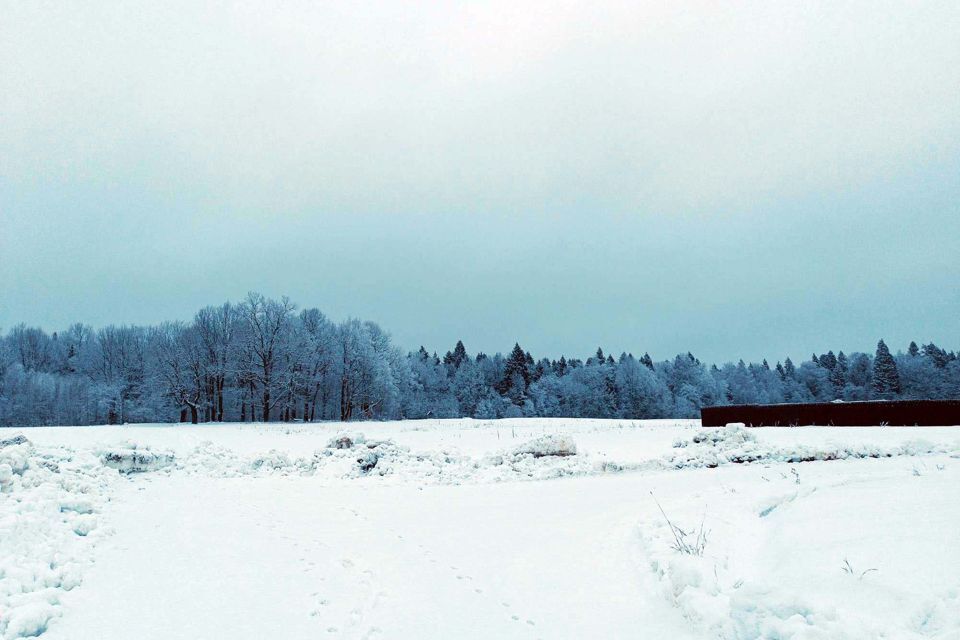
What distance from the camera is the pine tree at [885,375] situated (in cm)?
8450

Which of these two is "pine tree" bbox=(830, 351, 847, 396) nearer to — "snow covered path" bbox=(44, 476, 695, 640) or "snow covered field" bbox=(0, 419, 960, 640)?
"snow covered field" bbox=(0, 419, 960, 640)

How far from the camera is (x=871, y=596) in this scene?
4.29 meters

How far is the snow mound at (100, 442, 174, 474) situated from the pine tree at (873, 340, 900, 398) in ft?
332

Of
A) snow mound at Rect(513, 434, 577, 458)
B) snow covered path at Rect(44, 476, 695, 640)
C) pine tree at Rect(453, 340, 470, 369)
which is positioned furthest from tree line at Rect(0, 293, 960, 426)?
snow covered path at Rect(44, 476, 695, 640)

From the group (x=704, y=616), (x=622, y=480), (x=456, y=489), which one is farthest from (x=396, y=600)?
(x=622, y=480)

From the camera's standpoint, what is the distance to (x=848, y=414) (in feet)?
86.5

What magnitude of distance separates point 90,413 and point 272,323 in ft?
93.1

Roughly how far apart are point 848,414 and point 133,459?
3103 centimetres

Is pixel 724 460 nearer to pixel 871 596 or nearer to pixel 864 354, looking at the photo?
pixel 871 596

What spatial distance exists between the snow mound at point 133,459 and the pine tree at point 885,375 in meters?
101

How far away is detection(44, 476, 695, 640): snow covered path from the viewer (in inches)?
198

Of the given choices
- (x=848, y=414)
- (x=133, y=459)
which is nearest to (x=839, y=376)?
(x=848, y=414)

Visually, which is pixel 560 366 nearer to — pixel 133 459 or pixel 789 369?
pixel 789 369

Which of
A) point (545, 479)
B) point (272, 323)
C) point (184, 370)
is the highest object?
point (272, 323)
